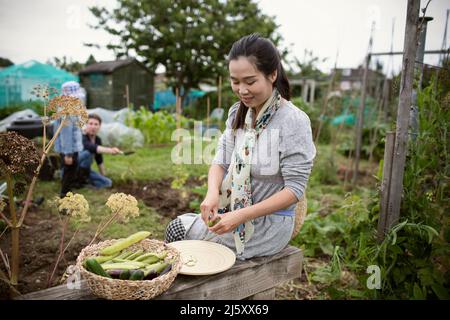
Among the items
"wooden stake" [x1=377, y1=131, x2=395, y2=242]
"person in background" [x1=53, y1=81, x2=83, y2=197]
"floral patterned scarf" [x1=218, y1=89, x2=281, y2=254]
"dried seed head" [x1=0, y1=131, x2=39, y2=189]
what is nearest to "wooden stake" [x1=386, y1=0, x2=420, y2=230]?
"wooden stake" [x1=377, y1=131, x2=395, y2=242]

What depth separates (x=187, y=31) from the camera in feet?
55.9

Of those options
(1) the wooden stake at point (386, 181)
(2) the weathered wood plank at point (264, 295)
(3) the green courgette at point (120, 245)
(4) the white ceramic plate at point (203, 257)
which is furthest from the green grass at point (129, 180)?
(1) the wooden stake at point (386, 181)

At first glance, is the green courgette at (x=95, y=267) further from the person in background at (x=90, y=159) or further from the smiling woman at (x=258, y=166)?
the person in background at (x=90, y=159)

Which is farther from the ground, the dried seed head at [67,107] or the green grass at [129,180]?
the dried seed head at [67,107]

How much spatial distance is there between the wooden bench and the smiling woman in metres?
0.07

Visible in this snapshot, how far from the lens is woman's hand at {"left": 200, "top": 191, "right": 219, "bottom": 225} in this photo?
187 cm

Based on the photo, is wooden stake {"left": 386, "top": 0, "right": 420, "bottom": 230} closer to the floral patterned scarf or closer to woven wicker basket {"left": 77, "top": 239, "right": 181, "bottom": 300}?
the floral patterned scarf

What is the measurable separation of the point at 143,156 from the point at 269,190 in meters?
6.07

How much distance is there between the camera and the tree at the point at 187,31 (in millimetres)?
17031

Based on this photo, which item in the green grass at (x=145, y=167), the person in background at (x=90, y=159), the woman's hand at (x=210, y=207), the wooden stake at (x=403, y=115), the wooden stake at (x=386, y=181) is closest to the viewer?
the woman's hand at (x=210, y=207)

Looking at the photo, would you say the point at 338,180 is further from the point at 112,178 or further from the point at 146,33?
the point at 146,33

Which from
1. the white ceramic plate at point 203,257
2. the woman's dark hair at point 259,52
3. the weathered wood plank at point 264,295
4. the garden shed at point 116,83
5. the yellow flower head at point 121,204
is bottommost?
the weathered wood plank at point 264,295

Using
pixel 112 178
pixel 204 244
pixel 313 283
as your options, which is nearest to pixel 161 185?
pixel 112 178

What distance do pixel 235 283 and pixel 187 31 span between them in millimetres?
16784
